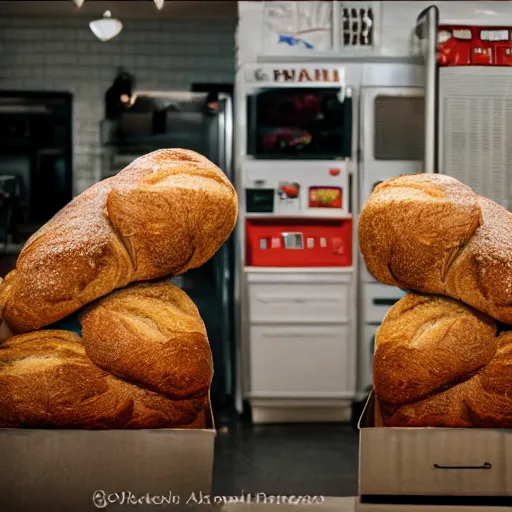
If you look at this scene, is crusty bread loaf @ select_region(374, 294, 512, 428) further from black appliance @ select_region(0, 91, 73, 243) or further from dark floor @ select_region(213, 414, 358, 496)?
black appliance @ select_region(0, 91, 73, 243)

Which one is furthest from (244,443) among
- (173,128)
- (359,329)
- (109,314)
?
(109,314)

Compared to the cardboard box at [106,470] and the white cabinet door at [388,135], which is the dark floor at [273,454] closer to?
the white cabinet door at [388,135]

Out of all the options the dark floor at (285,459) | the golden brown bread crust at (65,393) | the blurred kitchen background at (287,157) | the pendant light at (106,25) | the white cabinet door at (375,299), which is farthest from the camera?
the white cabinet door at (375,299)

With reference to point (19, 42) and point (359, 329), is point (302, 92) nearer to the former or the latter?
point (359, 329)

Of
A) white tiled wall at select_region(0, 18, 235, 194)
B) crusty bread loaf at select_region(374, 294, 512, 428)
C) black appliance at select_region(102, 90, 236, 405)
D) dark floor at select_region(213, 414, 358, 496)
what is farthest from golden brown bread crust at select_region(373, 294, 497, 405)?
white tiled wall at select_region(0, 18, 235, 194)

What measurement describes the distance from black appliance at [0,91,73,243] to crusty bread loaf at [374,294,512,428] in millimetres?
2578

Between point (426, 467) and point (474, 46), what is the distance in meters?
2.33

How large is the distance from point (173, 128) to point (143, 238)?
3.02 meters

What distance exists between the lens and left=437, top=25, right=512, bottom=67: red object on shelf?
291 centimetres

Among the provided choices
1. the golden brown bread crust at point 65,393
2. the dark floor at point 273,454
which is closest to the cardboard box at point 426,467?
the golden brown bread crust at point 65,393

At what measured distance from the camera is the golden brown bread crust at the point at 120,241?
1.52 meters

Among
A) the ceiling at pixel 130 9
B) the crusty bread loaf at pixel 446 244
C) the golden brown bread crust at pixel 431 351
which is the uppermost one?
the ceiling at pixel 130 9

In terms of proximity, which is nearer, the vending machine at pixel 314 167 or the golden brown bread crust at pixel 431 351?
the golden brown bread crust at pixel 431 351

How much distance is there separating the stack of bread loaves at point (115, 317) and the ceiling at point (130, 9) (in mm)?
2319
